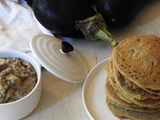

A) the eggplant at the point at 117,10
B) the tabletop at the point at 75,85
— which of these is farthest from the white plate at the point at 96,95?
the eggplant at the point at 117,10

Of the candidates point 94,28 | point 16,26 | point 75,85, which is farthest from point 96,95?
point 16,26

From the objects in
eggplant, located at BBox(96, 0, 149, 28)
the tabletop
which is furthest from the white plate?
eggplant, located at BBox(96, 0, 149, 28)

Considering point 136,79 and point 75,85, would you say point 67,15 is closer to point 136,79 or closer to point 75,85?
point 75,85

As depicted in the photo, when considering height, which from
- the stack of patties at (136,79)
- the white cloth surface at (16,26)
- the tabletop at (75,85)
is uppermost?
the stack of patties at (136,79)

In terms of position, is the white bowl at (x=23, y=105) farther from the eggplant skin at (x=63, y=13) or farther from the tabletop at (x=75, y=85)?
the eggplant skin at (x=63, y=13)

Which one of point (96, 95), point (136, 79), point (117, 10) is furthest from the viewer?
point (117, 10)

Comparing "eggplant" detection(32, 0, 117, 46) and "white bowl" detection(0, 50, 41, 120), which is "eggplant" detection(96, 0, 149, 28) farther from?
"white bowl" detection(0, 50, 41, 120)
